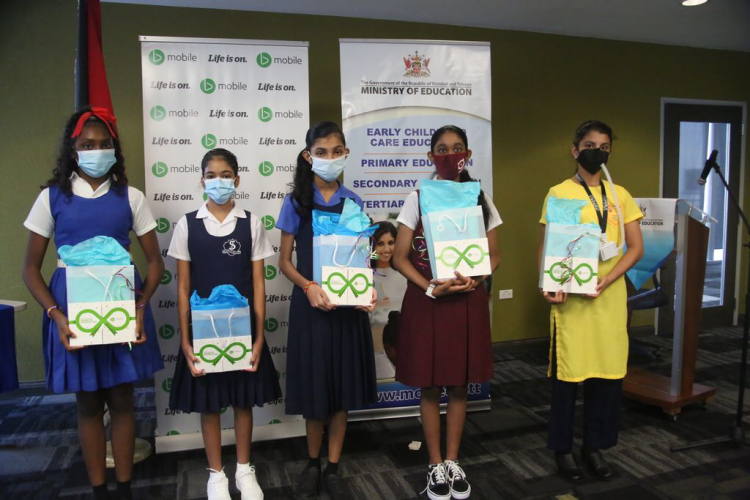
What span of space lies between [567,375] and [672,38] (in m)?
3.96

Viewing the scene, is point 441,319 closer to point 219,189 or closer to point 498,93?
point 219,189

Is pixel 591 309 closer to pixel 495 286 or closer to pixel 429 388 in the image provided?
pixel 429 388

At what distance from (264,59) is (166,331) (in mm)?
1532

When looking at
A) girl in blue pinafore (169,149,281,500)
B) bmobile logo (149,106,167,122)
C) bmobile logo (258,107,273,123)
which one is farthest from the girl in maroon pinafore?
bmobile logo (149,106,167,122)

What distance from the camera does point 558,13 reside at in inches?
154

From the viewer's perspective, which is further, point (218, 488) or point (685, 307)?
point (685, 307)

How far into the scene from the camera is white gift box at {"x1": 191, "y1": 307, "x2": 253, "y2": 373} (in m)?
1.96

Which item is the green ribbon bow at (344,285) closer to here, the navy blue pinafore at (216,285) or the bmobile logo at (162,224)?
the navy blue pinafore at (216,285)

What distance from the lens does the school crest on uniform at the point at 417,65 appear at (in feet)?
9.32

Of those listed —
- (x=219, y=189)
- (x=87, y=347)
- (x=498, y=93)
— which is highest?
(x=498, y=93)

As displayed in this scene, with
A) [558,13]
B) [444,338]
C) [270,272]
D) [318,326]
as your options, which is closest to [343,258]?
[318,326]

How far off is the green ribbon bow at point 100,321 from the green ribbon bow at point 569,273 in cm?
170

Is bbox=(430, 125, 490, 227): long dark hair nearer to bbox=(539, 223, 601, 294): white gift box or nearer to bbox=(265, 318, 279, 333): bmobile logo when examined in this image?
bbox=(539, 223, 601, 294): white gift box

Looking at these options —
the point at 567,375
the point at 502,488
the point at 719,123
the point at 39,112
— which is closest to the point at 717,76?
the point at 719,123
